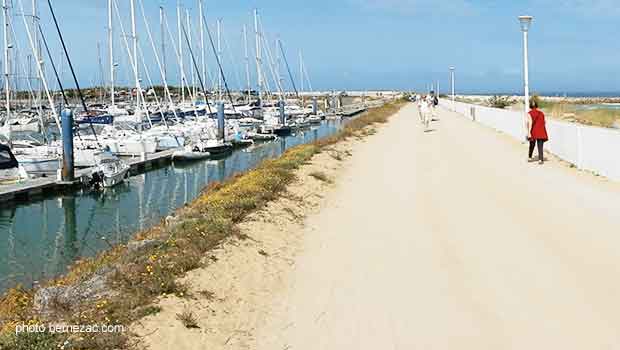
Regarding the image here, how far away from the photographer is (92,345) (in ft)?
18.5

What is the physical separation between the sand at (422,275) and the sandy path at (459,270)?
2 cm

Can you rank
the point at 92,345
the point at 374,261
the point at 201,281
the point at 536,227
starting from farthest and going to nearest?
the point at 536,227 → the point at 374,261 → the point at 201,281 → the point at 92,345

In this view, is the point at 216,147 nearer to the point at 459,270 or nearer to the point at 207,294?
the point at 459,270

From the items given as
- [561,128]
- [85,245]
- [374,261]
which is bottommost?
[85,245]

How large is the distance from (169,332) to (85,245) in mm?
11515

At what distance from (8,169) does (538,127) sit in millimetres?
20016

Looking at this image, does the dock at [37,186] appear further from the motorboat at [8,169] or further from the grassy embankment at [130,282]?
the grassy embankment at [130,282]

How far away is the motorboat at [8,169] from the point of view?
25.4 metres

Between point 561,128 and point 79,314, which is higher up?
point 561,128

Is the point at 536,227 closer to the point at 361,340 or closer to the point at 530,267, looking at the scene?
the point at 530,267

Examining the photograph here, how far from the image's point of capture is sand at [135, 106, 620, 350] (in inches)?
248

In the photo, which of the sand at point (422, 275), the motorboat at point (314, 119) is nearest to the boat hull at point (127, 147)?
the sand at point (422, 275)

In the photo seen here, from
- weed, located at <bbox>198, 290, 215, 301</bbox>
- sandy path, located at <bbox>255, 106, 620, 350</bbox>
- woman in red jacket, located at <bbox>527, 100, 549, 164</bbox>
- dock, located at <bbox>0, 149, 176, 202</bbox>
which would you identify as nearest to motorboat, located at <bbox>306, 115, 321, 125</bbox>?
dock, located at <bbox>0, 149, 176, 202</bbox>

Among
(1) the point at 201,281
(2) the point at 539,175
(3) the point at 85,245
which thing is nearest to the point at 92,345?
(1) the point at 201,281
